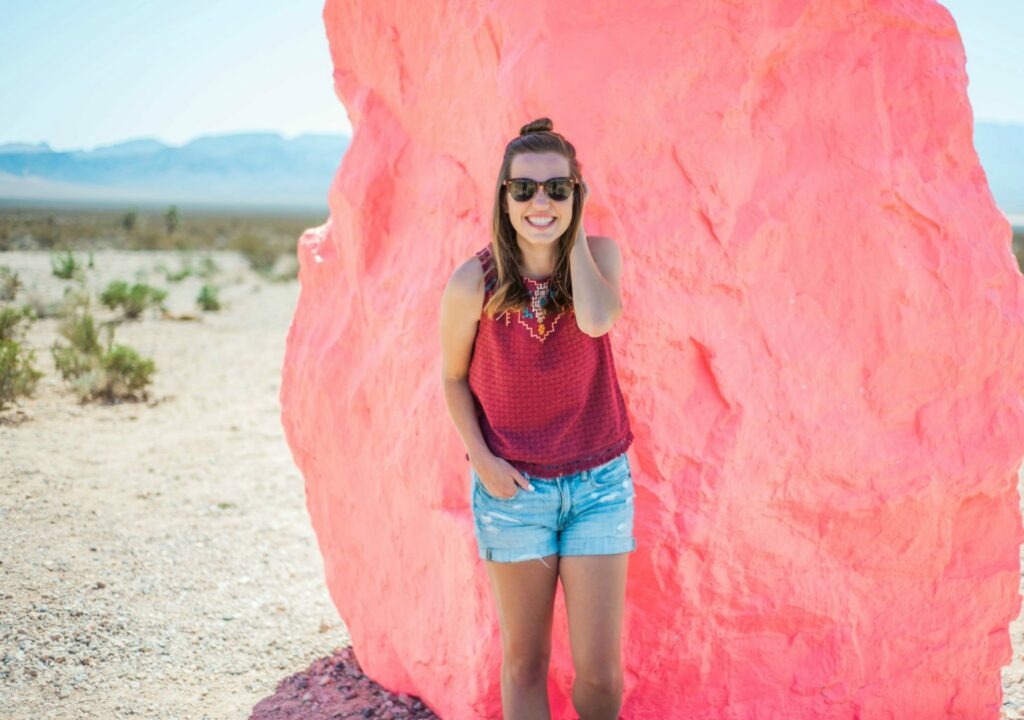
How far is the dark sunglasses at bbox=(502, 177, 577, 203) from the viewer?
2414 mm

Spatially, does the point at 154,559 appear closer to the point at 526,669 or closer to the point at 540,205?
the point at 526,669

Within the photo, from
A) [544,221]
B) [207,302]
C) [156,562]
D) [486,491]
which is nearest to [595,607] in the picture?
[486,491]

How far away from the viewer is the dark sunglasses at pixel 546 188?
2.41 m

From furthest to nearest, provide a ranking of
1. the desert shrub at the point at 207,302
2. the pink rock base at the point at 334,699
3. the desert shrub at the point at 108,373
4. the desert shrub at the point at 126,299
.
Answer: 1. the desert shrub at the point at 207,302
2. the desert shrub at the point at 126,299
3. the desert shrub at the point at 108,373
4. the pink rock base at the point at 334,699

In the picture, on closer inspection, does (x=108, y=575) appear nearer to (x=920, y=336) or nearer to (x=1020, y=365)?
(x=920, y=336)

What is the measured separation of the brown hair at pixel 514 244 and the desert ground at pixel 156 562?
232cm

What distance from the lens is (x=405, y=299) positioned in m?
3.44

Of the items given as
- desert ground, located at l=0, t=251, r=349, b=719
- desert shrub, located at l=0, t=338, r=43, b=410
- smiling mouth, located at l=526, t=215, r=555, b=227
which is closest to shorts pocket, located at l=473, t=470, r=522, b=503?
smiling mouth, located at l=526, t=215, r=555, b=227

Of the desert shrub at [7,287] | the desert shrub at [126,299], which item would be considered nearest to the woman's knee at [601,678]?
the desert shrub at [126,299]

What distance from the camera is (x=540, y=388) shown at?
97.7 inches

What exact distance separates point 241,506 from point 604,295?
4671mm

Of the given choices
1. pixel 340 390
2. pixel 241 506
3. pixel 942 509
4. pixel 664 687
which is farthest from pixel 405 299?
pixel 241 506

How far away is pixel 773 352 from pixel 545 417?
0.97m

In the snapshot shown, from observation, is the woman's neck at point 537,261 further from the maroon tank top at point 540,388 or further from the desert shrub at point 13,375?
the desert shrub at point 13,375
